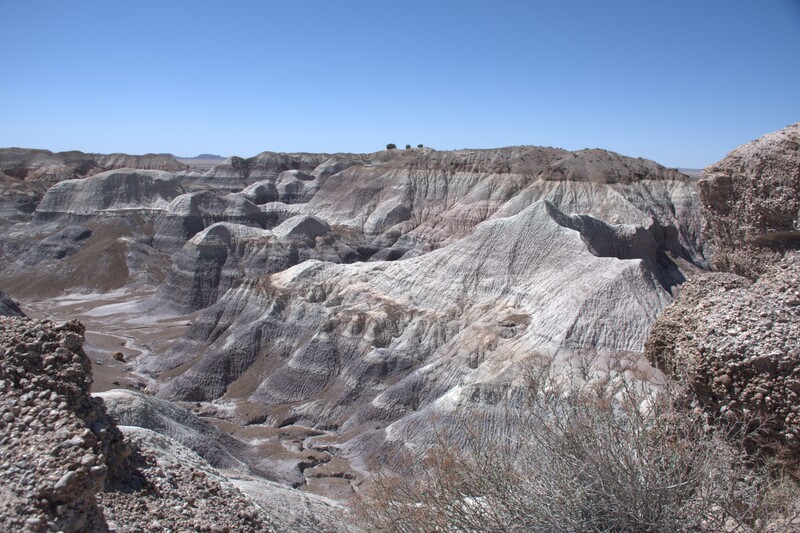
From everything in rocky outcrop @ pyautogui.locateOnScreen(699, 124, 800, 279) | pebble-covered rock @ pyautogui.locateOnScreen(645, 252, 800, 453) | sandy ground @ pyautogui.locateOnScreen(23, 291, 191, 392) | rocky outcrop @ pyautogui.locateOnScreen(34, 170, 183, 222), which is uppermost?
rocky outcrop @ pyautogui.locateOnScreen(699, 124, 800, 279)

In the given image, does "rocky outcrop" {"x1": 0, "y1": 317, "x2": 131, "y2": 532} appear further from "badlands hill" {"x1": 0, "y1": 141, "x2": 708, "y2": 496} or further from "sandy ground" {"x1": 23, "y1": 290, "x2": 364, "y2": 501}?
"badlands hill" {"x1": 0, "y1": 141, "x2": 708, "y2": 496}

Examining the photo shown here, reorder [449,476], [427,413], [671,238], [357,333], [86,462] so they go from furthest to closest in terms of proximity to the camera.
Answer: [671,238] → [357,333] → [427,413] → [449,476] → [86,462]

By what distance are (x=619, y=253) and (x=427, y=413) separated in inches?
906

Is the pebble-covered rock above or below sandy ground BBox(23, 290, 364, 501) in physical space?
above

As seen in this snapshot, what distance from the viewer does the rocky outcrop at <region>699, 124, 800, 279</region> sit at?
10047 millimetres

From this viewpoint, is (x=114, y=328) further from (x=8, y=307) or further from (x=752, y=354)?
(x=752, y=354)

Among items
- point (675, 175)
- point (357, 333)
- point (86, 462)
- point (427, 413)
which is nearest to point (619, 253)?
point (357, 333)

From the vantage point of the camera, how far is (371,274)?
3725 centimetres

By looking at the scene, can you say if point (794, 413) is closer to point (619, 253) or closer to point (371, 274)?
point (371, 274)

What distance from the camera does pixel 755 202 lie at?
1051 centimetres

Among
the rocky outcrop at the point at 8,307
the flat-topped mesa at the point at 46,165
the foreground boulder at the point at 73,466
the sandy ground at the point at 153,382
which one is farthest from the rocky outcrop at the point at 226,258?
the flat-topped mesa at the point at 46,165

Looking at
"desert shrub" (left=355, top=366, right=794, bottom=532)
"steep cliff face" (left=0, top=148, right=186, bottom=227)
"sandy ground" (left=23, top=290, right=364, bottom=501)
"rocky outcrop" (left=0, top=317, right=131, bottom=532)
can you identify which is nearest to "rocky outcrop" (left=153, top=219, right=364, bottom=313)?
"sandy ground" (left=23, top=290, right=364, bottom=501)

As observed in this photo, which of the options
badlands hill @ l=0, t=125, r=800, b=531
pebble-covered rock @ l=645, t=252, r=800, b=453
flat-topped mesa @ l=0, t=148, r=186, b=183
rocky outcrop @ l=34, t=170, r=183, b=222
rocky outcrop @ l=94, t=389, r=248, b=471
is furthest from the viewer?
flat-topped mesa @ l=0, t=148, r=186, b=183

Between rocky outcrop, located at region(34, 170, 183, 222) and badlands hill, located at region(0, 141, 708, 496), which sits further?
rocky outcrop, located at region(34, 170, 183, 222)
